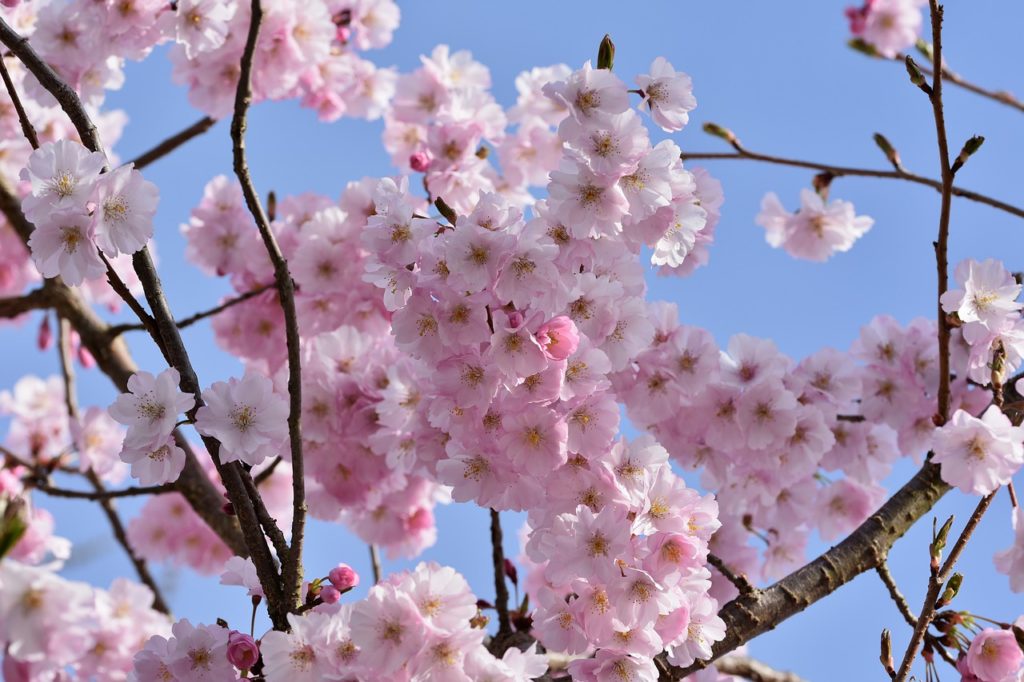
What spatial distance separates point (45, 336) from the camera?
409cm

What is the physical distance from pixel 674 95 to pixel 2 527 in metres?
1.48

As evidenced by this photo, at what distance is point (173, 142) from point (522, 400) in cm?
233

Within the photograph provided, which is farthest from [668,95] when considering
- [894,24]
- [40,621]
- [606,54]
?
[894,24]

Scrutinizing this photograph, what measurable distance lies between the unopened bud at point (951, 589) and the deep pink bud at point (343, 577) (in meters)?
1.11

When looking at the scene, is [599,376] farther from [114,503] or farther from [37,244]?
[114,503]

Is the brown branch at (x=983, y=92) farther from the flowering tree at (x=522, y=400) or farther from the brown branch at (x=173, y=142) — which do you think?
the brown branch at (x=173, y=142)

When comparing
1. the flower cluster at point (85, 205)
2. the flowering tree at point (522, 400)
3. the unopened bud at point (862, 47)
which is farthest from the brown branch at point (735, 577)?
the unopened bud at point (862, 47)

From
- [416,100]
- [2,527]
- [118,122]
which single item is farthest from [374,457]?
[118,122]

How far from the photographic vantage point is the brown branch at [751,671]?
3.20 m

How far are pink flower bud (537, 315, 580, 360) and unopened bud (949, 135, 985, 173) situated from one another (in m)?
0.90

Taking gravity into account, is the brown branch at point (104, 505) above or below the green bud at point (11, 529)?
above

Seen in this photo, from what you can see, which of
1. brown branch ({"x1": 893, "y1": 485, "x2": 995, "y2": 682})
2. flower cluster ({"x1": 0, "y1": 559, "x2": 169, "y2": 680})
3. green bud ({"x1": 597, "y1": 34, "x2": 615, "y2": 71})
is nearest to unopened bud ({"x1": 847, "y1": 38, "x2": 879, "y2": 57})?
green bud ({"x1": 597, "y1": 34, "x2": 615, "y2": 71})

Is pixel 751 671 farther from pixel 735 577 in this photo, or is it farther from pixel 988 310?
pixel 988 310

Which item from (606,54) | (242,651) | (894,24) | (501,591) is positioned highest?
(894,24)
